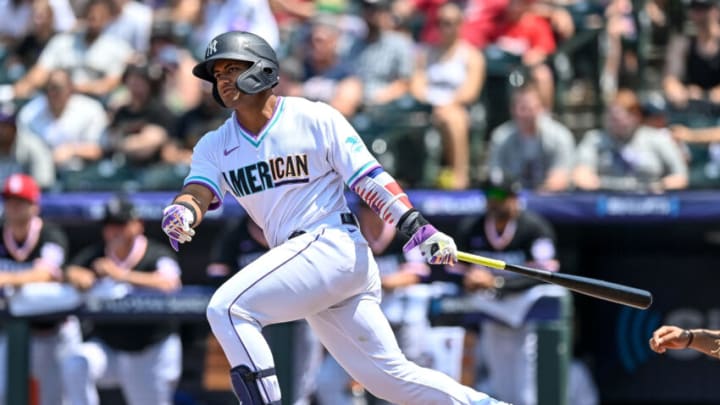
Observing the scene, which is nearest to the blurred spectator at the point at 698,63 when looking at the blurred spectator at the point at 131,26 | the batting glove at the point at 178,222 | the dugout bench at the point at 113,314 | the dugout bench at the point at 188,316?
the dugout bench at the point at 188,316

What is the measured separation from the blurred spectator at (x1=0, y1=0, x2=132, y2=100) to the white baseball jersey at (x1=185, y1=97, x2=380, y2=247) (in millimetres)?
5608

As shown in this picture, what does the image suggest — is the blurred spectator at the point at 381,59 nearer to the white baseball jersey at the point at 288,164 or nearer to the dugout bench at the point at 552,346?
the dugout bench at the point at 552,346

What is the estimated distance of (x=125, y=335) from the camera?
8383mm

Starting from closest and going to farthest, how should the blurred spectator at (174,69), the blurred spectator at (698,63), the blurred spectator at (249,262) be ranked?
the blurred spectator at (249,262) < the blurred spectator at (698,63) < the blurred spectator at (174,69)

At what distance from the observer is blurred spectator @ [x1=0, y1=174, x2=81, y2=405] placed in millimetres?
8195

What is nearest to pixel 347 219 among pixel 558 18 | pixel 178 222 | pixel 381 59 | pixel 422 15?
pixel 178 222

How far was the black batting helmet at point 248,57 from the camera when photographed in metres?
5.40

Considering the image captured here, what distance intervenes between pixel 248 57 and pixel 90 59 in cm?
599

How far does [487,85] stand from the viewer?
33.6 feet

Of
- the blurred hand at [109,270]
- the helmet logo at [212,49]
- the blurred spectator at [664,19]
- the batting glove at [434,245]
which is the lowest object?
the batting glove at [434,245]

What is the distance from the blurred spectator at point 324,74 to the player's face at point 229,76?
171 inches

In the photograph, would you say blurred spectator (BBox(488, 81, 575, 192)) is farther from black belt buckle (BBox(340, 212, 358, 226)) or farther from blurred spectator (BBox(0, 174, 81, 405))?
black belt buckle (BBox(340, 212, 358, 226))

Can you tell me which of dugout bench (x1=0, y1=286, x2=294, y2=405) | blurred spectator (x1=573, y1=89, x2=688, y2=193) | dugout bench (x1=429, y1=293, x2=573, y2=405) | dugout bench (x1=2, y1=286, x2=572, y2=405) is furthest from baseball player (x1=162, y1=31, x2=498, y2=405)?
blurred spectator (x1=573, y1=89, x2=688, y2=193)

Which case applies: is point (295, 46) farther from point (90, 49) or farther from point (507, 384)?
point (507, 384)
